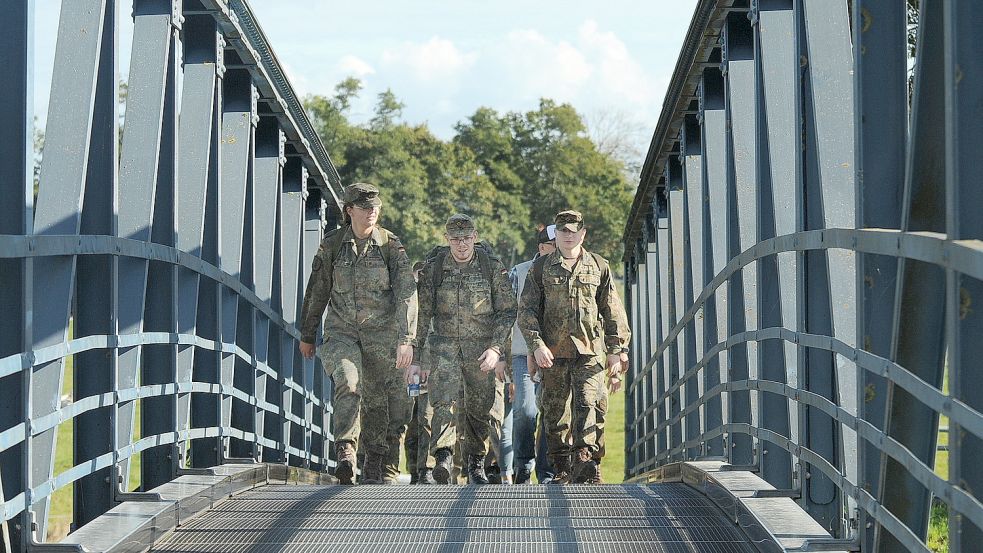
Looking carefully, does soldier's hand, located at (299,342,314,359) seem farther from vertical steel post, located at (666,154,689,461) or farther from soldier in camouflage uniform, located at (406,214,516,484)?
vertical steel post, located at (666,154,689,461)

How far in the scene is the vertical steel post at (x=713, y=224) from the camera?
809cm

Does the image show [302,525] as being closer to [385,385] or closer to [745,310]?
[745,310]

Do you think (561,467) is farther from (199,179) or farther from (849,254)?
(849,254)

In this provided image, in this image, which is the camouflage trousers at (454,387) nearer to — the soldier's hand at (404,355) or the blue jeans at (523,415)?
the soldier's hand at (404,355)

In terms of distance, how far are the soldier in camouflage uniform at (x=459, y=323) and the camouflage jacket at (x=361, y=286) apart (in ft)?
1.55

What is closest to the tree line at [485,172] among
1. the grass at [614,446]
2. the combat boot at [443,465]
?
the grass at [614,446]

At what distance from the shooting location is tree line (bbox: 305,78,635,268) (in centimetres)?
4694

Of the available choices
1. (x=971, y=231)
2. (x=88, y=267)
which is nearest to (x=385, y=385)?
(x=88, y=267)

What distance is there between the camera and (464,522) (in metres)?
5.53

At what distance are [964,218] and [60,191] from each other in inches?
114

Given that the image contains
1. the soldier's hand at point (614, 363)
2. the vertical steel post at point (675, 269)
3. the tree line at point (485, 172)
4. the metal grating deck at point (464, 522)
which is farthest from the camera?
the tree line at point (485, 172)

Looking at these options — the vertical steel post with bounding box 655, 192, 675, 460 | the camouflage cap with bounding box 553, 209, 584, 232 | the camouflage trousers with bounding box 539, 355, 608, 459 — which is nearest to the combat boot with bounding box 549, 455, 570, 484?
the camouflage trousers with bounding box 539, 355, 608, 459

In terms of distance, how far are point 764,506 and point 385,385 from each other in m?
3.67

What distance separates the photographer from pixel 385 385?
8.38 m
